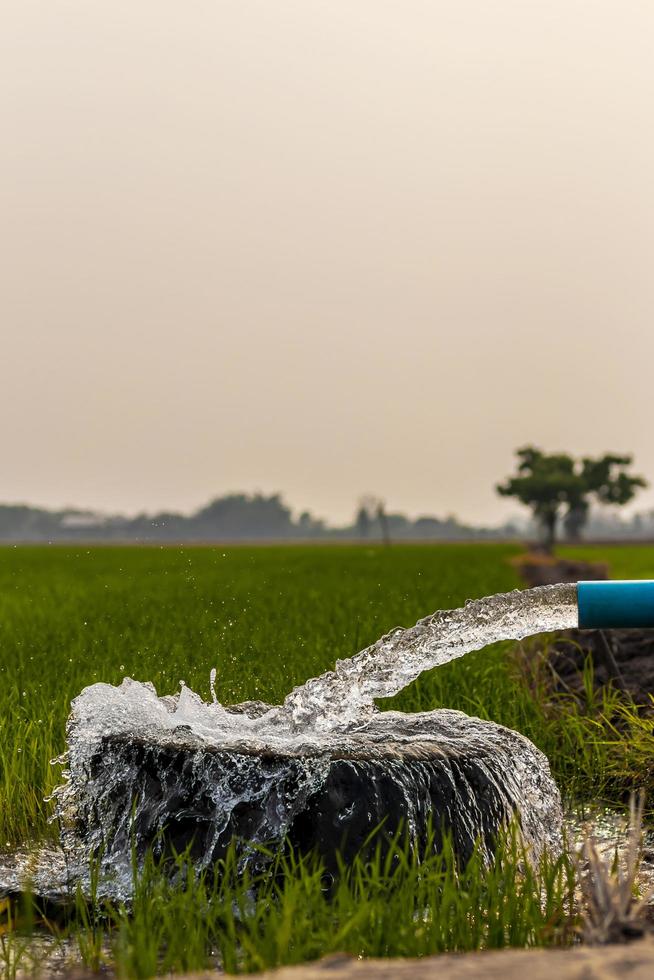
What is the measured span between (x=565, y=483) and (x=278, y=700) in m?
→ 73.9

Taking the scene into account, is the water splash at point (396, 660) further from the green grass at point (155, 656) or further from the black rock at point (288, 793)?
the green grass at point (155, 656)

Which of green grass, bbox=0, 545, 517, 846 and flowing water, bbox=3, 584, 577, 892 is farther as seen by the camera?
green grass, bbox=0, 545, 517, 846

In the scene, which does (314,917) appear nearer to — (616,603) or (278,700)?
(616,603)

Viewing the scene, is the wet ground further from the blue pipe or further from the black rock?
the blue pipe

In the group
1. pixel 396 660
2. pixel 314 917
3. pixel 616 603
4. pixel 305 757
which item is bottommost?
pixel 314 917

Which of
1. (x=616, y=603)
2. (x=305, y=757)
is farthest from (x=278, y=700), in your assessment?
(x=616, y=603)

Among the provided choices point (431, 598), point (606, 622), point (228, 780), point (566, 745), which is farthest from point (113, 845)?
point (431, 598)

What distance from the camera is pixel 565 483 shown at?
78.0m

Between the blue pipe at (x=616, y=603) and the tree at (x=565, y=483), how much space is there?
73956 millimetres

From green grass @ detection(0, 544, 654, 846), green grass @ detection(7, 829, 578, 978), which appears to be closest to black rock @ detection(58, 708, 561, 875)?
green grass @ detection(7, 829, 578, 978)

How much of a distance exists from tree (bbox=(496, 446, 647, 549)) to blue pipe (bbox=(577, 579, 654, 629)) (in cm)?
7396

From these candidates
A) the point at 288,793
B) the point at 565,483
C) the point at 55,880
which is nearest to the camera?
the point at 288,793

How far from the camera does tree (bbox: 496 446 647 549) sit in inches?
3068

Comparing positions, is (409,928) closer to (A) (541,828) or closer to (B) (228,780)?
(B) (228,780)
